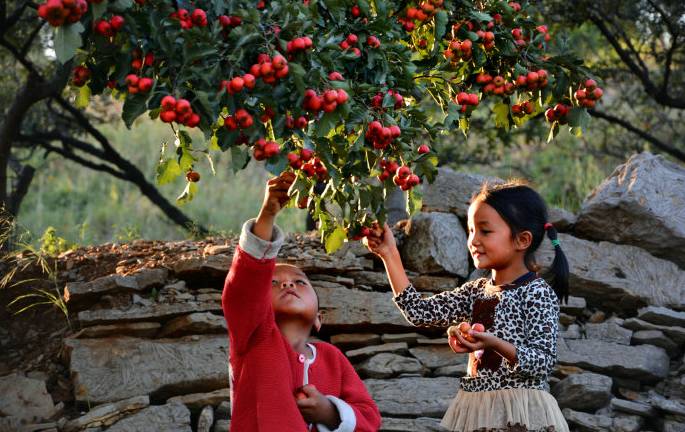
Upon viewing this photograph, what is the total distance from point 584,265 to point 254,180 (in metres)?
9.68

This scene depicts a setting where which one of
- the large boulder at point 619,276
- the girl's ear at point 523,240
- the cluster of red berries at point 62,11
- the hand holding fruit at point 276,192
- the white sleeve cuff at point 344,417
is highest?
the cluster of red berries at point 62,11

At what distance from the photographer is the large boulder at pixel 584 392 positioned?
217 inches

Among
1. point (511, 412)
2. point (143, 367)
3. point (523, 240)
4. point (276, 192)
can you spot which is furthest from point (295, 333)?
point (143, 367)

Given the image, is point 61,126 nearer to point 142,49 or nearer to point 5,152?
point 5,152

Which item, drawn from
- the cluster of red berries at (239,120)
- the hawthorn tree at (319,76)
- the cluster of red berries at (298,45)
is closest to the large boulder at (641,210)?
the hawthorn tree at (319,76)

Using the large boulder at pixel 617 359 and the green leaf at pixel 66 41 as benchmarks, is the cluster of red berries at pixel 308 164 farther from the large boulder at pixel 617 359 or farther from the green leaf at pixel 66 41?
the large boulder at pixel 617 359

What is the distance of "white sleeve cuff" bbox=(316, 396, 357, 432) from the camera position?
3.71 m

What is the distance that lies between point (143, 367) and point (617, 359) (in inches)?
106

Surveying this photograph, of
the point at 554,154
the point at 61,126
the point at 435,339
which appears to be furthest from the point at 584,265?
the point at 554,154

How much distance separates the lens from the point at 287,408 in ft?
11.9

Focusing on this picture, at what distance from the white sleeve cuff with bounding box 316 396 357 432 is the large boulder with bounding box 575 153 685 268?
3423mm

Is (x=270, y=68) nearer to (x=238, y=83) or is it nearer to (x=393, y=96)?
(x=238, y=83)

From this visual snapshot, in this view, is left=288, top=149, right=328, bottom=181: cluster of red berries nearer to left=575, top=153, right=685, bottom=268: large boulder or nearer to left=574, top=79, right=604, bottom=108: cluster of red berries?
left=574, top=79, right=604, bottom=108: cluster of red berries

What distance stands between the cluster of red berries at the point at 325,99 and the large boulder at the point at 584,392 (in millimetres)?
2888
